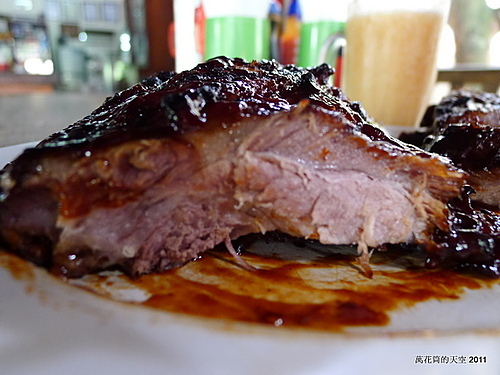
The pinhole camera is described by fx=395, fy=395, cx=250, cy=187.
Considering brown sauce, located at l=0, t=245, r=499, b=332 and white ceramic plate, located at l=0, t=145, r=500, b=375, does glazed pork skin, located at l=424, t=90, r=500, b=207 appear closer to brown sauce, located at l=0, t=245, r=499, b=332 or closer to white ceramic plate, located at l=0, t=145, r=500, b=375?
brown sauce, located at l=0, t=245, r=499, b=332

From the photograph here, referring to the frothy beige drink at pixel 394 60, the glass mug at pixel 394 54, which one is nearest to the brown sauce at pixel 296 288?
the glass mug at pixel 394 54

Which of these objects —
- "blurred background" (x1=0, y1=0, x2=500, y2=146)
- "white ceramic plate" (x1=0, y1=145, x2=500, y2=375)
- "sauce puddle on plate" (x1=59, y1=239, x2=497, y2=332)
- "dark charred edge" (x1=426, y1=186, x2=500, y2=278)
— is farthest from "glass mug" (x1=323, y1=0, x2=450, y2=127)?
"white ceramic plate" (x1=0, y1=145, x2=500, y2=375)

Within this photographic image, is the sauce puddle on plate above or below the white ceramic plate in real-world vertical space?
below

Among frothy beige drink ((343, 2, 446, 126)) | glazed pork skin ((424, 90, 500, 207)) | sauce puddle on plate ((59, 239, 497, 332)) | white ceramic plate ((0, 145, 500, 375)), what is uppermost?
frothy beige drink ((343, 2, 446, 126))

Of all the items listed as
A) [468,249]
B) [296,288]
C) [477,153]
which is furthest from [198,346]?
[477,153]

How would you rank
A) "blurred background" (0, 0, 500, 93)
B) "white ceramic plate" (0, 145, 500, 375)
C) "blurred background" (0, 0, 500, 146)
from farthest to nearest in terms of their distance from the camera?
"blurred background" (0, 0, 500, 93) < "blurred background" (0, 0, 500, 146) < "white ceramic plate" (0, 145, 500, 375)

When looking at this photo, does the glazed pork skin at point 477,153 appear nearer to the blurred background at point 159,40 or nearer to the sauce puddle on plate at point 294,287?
the sauce puddle on plate at point 294,287

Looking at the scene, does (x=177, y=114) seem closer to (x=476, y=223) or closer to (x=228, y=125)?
(x=228, y=125)

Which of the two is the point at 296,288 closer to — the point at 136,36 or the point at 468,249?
the point at 468,249
